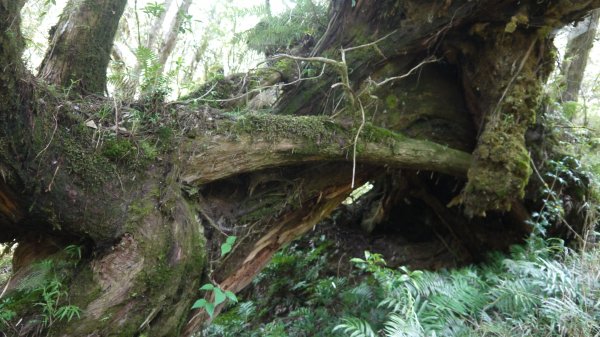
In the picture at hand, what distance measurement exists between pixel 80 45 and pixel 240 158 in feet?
4.63

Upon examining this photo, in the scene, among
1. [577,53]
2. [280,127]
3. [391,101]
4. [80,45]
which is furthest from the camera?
[577,53]

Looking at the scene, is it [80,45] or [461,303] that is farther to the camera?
[461,303]

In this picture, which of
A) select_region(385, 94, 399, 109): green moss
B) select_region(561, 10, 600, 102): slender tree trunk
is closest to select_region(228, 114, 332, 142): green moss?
select_region(385, 94, 399, 109): green moss

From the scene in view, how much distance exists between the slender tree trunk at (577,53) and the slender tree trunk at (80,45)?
742 cm

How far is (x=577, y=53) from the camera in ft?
24.3

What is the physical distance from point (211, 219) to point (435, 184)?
3457 mm

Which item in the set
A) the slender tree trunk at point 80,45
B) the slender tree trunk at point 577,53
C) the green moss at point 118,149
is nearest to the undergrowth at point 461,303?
the green moss at point 118,149

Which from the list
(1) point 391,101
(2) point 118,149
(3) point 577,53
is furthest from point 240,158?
(3) point 577,53

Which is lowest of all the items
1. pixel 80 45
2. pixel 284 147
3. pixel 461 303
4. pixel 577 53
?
pixel 461 303

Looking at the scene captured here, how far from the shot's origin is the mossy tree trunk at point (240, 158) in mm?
2318

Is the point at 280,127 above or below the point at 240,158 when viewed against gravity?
above

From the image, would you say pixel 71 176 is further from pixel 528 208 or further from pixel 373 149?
pixel 528 208

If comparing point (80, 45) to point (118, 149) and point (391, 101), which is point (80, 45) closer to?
point (118, 149)

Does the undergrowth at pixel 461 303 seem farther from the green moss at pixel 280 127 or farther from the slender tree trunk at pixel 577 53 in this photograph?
the slender tree trunk at pixel 577 53
